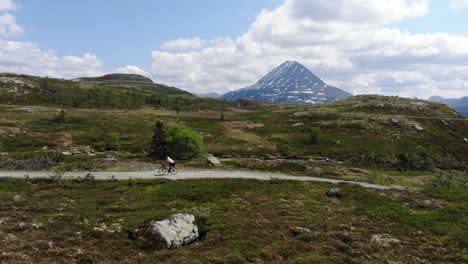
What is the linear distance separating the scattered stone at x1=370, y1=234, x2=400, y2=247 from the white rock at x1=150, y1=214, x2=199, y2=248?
12205 millimetres

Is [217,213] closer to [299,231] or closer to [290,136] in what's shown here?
[299,231]

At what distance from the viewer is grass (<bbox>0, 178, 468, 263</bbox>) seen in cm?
2045

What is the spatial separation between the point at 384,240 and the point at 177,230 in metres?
14.1

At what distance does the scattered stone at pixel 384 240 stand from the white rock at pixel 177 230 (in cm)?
1220

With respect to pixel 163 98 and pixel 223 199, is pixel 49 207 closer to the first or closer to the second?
pixel 223 199

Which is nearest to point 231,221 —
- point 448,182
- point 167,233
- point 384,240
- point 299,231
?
point 299,231

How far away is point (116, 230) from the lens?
23016mm

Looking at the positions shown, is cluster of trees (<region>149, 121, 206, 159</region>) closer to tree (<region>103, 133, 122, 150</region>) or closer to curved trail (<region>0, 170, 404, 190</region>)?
curved trail (<region>0, 170, 404, 190</region>)

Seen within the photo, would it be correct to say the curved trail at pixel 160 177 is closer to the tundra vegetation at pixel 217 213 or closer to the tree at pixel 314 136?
the tundra vegetation at pixel 217 213

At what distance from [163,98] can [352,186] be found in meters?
143

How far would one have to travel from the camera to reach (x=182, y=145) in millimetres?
55250

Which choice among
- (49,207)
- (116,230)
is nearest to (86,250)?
(116,230)

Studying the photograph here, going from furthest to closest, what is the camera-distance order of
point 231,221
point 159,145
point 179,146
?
point 159,145, point 179,146, point 231,221

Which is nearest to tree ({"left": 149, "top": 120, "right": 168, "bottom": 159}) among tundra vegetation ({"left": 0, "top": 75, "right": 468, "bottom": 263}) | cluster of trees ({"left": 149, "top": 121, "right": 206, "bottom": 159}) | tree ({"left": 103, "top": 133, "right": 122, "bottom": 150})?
cluster of trees ({"left": 149, "top": 121, "right": 206, "bottom": 159})
